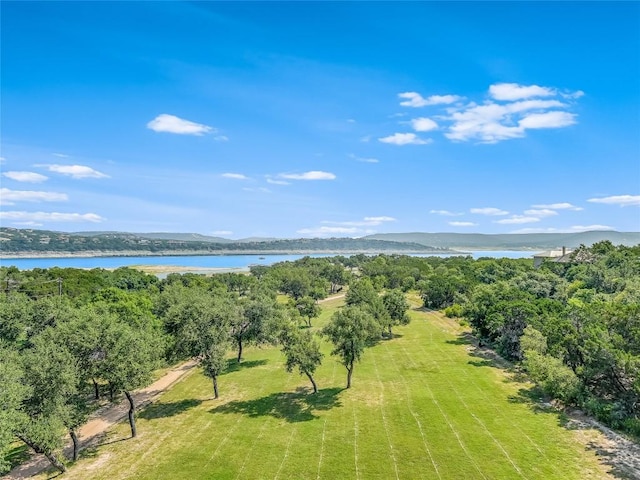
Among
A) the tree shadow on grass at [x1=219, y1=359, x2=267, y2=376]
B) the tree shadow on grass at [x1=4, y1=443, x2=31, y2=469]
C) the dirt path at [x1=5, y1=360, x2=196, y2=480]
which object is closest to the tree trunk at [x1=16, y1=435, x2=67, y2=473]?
the dirt path at [x1=5, y1=360, x2=196, y2=480]

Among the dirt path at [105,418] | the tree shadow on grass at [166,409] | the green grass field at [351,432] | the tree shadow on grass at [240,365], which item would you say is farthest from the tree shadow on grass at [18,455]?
the tree shadow on grass at [240,365]

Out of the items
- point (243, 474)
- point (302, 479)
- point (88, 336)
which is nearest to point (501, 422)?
point (302, 479)

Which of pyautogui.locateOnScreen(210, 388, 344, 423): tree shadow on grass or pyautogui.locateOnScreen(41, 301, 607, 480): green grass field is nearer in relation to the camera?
pyautogui.locateOnScreen(41, 301, 607, 480): green grass field

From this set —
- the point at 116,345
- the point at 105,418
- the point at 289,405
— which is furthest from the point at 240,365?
the point at 116,345

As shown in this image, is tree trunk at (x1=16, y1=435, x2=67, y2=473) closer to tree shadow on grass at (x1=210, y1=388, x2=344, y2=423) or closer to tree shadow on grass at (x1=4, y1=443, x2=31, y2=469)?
tree shadow on grass at (x1=4, y1=443, x2=31, y2=469)

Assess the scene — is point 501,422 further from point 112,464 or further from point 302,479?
point 112,464

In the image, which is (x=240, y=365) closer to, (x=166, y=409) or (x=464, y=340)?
(x=166, y=409)
